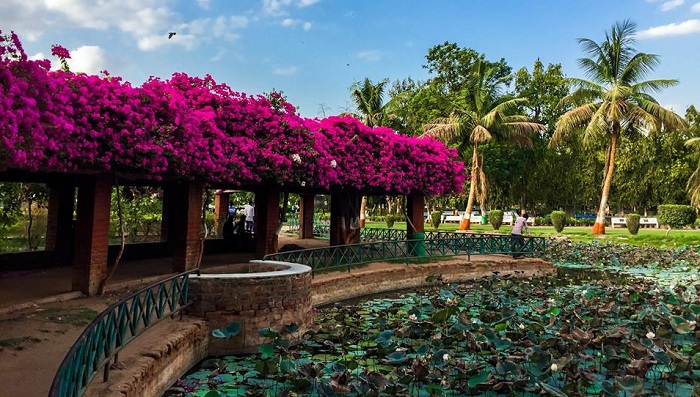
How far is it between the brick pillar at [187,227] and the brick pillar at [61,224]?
367cm

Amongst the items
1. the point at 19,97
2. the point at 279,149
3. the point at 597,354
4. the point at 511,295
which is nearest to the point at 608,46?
the point at 511,295

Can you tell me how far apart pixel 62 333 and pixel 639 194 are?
159 feet

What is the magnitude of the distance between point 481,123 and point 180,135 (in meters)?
22.5

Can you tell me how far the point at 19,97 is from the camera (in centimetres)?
587

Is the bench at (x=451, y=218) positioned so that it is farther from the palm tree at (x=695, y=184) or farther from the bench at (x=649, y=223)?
the palm tree at (x=695, y=184)

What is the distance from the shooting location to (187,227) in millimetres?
11273

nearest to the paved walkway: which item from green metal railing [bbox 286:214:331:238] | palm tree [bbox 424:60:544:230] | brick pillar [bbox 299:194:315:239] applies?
brick pillar [bbox 299:194:315:239]

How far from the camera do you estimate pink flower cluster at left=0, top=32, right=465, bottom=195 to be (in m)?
6.17

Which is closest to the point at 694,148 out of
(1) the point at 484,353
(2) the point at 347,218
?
(2) the point at 347,218

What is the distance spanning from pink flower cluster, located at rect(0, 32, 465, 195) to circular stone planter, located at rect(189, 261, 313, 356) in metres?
2.66

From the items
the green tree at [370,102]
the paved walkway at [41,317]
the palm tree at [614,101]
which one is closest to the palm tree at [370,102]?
the green tree at [370,102]

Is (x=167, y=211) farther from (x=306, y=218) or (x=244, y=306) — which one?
(x=244, y=306)

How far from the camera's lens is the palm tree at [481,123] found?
28.3 metres

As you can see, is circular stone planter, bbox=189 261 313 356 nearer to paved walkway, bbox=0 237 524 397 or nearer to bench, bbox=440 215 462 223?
paved walkway, bbox=0 237 524 397
